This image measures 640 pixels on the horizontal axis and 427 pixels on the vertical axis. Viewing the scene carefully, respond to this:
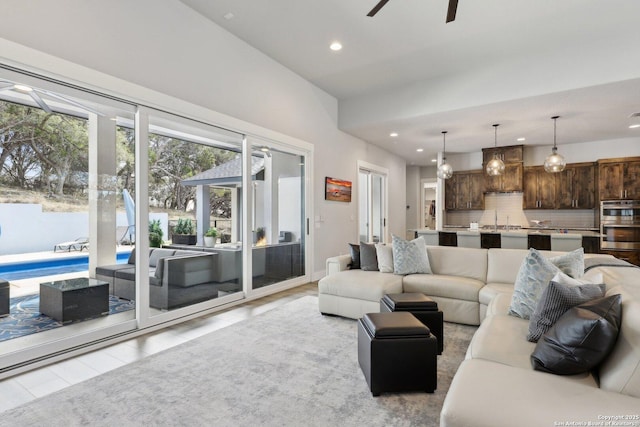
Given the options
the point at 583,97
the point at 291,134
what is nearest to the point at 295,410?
the point at 291,134

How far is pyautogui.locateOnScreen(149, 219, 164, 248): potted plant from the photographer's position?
3.58 m

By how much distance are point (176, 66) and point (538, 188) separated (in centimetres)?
835

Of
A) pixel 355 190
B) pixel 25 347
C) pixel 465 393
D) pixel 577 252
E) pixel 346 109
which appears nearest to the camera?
pixel 465 393

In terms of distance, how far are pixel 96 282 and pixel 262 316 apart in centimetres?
169

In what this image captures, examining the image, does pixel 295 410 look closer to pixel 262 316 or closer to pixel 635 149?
pixel 262 316

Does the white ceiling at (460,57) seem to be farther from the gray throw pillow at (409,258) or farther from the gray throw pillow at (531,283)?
the gray throw pillow at (531,283)

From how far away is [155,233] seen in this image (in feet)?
12.0

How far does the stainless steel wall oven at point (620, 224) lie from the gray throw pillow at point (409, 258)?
5.50 m

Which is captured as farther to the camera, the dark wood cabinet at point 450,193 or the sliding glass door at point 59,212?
the dark wood cabinet at point 450,193

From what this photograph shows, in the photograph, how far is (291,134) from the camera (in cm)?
550

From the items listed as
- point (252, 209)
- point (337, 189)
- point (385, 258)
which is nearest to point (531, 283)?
point (385, 258)

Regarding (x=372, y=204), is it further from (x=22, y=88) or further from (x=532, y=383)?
(x=532, y=383)

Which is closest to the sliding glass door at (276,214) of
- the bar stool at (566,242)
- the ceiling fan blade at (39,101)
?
the ceiling fan blade at (39,101)

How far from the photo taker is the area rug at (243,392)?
197 centimetres
